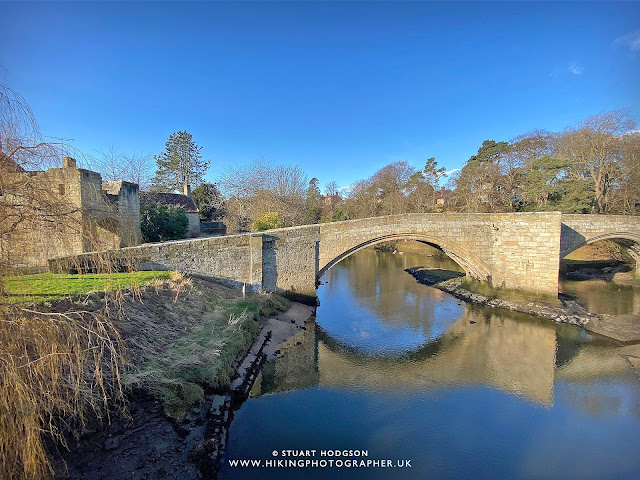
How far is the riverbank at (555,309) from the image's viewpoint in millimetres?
11625

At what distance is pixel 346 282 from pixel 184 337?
1314cm

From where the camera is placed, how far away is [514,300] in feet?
49.6

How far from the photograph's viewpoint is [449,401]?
7.76m

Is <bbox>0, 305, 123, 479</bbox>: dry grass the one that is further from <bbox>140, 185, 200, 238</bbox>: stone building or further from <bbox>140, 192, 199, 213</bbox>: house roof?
<bbox>140, 185, 200, 238</bbox>: stone building

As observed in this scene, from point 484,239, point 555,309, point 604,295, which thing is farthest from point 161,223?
point 604,295

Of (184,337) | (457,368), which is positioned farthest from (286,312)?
(457,368)

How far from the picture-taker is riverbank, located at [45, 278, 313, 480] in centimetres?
446

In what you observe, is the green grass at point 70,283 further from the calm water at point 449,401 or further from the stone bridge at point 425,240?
the calm water at point 449,401

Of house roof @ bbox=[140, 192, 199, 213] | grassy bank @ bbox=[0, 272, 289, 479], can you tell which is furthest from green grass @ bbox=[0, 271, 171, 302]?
house roof @ bbox=[140, 192, 199, 213]

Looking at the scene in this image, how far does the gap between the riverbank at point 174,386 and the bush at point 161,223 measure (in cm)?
704

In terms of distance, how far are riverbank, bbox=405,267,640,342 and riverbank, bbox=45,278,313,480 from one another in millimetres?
10757

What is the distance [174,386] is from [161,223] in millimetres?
12068

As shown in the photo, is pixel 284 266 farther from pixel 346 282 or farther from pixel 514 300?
pixel 514 300

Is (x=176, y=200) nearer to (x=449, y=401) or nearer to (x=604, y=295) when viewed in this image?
(x=449, y=401)
